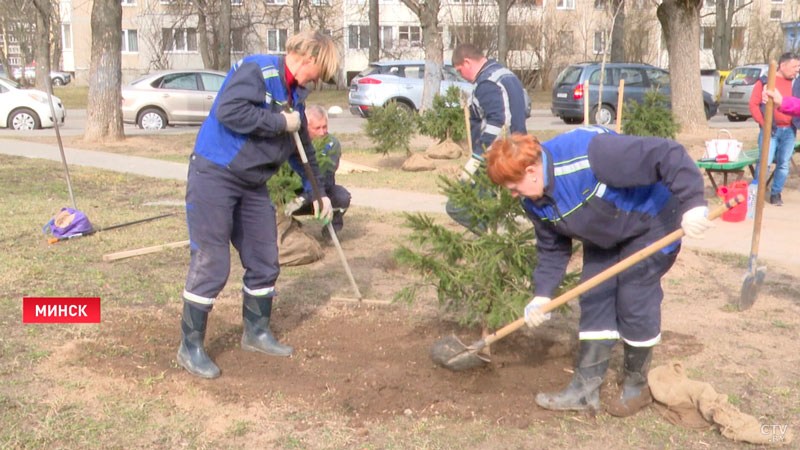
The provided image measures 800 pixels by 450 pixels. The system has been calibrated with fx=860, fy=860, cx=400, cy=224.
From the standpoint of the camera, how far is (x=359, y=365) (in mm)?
4645

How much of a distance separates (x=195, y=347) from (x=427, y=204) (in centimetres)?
554

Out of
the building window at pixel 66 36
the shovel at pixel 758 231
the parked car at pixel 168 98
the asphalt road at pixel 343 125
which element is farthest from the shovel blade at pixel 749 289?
the building window at pixel 66 36

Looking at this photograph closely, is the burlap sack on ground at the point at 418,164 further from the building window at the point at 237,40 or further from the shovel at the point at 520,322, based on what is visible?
the building window at the point at 237,40

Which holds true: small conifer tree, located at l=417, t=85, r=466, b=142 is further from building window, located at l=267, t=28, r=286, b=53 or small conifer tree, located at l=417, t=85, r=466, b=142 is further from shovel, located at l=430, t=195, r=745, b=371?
building window, located at l=267, t=28, r=286, b=53

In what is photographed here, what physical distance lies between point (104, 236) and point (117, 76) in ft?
26.2

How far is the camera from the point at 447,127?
13383mm

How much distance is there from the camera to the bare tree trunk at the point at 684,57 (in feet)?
52.3

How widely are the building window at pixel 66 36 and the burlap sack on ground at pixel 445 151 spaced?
44.7 m

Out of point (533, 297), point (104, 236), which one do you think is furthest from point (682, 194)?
point (104, 236)

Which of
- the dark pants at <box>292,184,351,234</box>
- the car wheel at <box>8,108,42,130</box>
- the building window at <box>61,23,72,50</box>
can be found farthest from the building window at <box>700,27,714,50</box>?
the dark pants at <box>292,184,351,234</box>

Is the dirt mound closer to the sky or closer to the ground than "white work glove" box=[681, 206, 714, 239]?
closer to the ground

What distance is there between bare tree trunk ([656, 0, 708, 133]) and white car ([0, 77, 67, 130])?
13.2 metres

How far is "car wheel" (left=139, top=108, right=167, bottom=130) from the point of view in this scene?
20031 mm

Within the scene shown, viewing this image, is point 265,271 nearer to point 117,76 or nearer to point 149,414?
point 149,414
